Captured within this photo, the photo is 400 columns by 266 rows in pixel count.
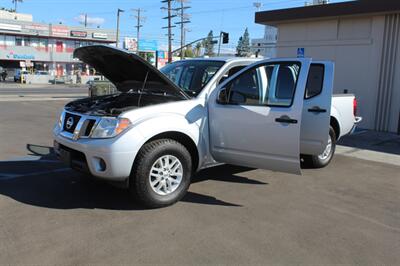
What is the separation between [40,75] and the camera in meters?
55.7

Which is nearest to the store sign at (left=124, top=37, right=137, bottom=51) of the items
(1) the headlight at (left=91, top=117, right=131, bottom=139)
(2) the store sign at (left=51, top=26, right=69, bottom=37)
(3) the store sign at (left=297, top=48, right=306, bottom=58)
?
(2) the store sign at (left=51, top=26, right=69, bottom=37)

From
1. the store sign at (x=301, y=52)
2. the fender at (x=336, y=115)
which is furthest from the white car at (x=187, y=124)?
the store sign at (x=301, y=52)

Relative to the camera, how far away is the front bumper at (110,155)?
446cm

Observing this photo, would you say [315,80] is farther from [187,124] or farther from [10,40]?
[10,40]

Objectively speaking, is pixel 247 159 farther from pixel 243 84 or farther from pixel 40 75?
pixel 40 75

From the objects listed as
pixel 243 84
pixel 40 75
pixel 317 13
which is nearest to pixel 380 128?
pixel 317 13

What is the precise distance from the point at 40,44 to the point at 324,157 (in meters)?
67.9

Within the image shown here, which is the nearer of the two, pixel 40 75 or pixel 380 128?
pixel 380 128

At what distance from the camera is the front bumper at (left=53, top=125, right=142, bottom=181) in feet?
14.6

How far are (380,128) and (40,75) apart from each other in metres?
52.2

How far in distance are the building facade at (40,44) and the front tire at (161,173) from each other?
202 feet

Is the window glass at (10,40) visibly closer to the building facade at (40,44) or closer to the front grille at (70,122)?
the building facade at (40,44)

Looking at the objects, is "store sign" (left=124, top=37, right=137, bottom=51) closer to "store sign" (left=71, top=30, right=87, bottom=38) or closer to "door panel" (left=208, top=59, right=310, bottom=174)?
"store sign" (left=71, top=30, right=87, bottom=38)

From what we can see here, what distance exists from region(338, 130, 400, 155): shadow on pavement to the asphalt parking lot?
8.55 feet
